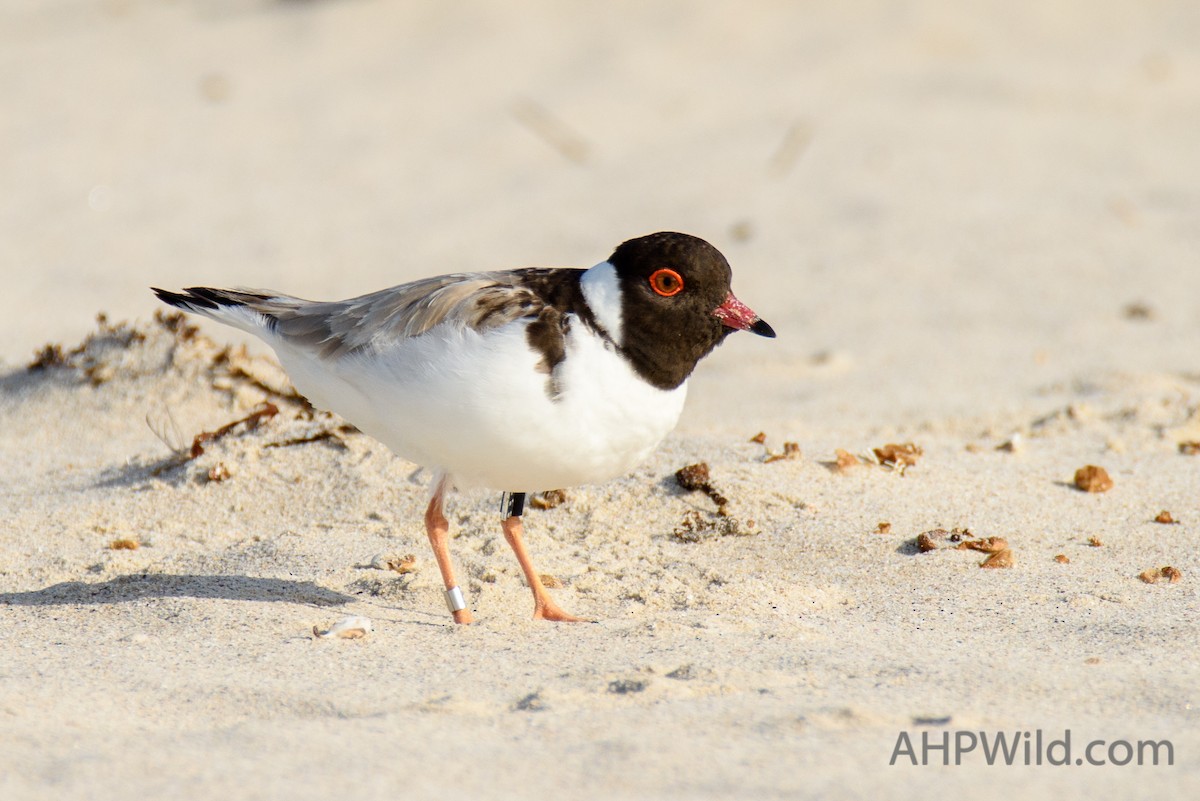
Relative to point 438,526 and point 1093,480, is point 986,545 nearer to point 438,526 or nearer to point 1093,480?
point 1093,480

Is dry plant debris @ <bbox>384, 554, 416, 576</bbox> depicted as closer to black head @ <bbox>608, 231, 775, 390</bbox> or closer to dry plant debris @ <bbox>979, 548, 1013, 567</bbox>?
black head @ <bbox>608, 231, 775, 390</bbox>

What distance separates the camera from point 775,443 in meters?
6.26

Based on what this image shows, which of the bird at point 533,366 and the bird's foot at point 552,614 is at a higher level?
the bird at point 533,366

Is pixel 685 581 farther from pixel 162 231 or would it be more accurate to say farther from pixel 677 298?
pixel 162 231

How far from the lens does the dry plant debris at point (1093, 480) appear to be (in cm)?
581

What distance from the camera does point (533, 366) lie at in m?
4.30

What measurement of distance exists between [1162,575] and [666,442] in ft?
7.09

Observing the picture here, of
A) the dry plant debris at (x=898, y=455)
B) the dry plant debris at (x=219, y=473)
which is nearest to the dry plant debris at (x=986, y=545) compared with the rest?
the dry plant debris at (x=898, y=455)

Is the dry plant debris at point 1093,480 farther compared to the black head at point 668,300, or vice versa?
the dry plant debris at point 1093,480

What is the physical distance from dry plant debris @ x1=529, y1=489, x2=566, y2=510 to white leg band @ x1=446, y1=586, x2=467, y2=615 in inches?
36.9

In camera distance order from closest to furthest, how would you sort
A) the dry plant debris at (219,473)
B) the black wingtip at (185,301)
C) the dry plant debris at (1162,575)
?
the dry plant debris at (1162,575) < the black wingtip at (185,301) < the dry plant debris at (219,473)

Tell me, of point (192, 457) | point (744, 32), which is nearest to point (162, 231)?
point (192, 457)

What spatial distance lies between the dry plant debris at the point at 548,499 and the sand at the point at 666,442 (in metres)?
0.09

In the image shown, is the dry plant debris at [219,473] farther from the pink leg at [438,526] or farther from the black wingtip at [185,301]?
the pink leg at [438,526]
